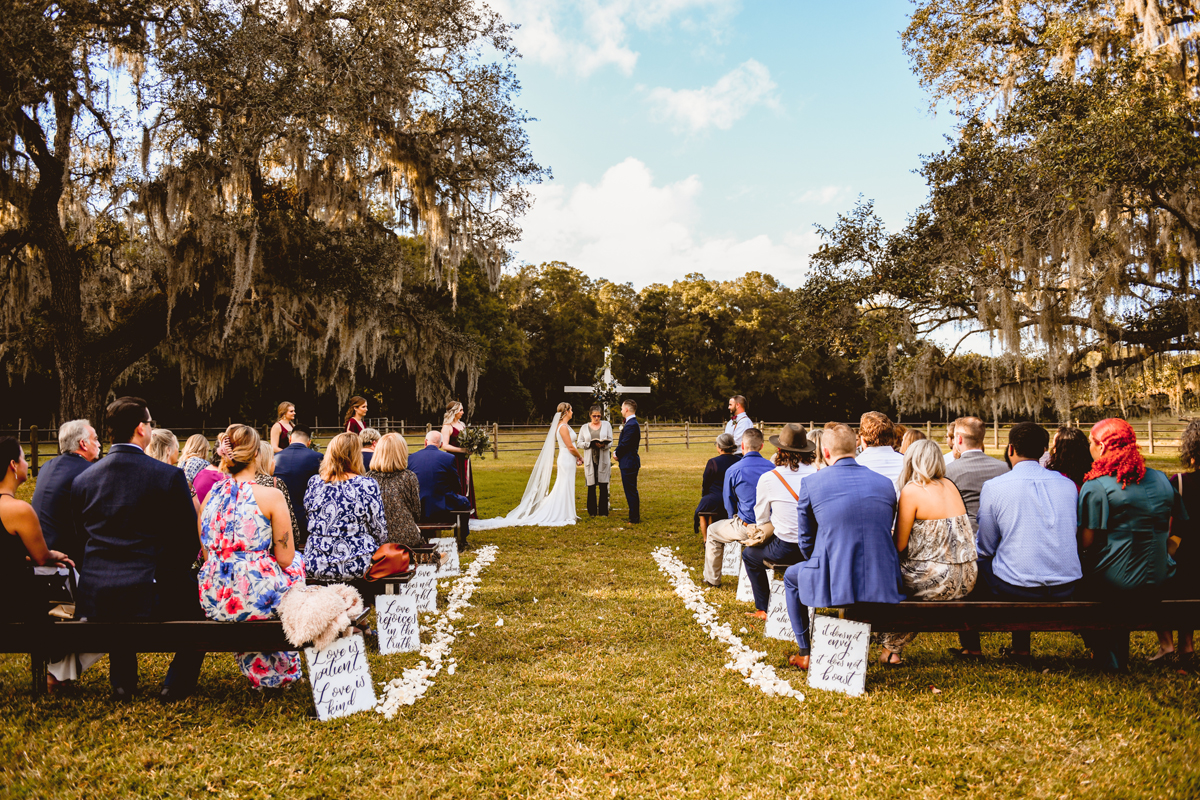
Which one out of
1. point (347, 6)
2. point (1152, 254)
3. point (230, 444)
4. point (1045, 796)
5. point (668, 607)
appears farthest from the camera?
point (347, 6)

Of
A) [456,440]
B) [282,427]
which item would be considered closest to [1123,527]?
[456,440]

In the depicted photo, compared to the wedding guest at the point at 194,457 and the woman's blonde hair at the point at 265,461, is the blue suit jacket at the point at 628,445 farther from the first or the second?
the woman's blonde hair at the point at 265,461

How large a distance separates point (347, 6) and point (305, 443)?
10015 mm

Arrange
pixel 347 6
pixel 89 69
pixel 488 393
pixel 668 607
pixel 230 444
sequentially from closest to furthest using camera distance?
pixel 230 444 → pixel 668 607 → pixel 89 69 → pixel 347 6 → pixel 488 393

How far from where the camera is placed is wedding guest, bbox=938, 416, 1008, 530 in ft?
15.3

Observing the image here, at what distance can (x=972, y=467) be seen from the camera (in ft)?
15.4

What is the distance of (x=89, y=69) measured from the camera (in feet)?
35.4

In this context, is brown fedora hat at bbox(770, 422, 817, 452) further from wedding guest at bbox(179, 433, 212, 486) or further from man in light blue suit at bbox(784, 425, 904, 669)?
wedding guest at bbox(179, 433, 212, 486)

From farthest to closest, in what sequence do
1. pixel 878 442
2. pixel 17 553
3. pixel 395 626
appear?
pixel 878 442
pixel 395 626
pixel 17 553

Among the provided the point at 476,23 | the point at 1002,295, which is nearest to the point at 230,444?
the point at 1002,295

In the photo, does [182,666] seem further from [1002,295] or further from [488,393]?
[488,393]

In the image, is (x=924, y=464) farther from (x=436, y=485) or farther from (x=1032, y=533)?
(x=436, y=485)

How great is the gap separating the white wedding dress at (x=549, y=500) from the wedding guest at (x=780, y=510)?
4.76 m

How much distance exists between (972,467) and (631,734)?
3070mm
